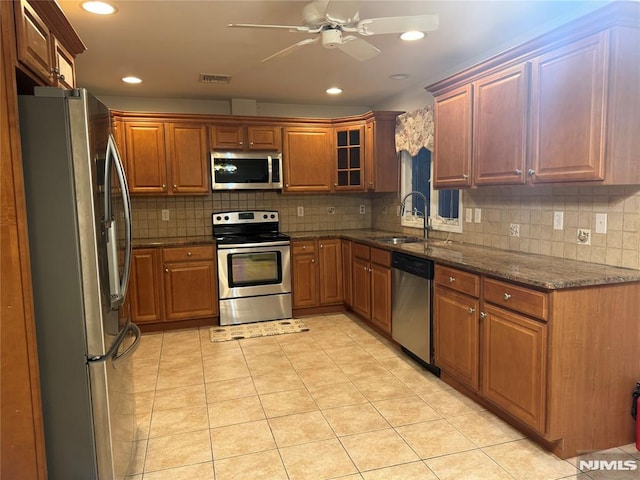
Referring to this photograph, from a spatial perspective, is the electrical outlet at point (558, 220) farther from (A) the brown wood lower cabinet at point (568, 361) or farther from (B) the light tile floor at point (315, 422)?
(B) the light tile floor at point (315, 422)

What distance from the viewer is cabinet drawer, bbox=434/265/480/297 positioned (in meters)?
2.67

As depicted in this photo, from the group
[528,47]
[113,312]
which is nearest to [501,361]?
[528,47]

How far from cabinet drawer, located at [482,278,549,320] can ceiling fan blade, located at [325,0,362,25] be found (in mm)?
1686

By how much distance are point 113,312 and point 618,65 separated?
2638 millimetres

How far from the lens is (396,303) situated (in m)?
3.72

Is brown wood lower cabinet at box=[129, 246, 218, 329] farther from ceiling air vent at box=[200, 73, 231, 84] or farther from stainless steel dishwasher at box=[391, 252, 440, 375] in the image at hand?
stainless steel dishwasher at box=[391, 252, 440, 375]

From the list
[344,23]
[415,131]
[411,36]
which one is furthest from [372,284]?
[344,23]

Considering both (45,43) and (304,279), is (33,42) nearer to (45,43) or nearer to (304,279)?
(45,43)

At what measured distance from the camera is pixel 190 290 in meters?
4.50

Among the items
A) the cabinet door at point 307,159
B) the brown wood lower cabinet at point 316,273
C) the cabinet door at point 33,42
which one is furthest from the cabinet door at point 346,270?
the cabinet door at point 33,42

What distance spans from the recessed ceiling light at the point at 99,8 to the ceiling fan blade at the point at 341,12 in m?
1.26

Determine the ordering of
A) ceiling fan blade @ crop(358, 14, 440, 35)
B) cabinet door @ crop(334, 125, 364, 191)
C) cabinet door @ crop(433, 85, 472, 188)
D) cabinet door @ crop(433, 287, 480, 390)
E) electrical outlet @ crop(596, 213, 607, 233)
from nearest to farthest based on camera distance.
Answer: ceiling fan blade @ crop(358, 14, 440, 35) → electrical outlet @ crop(596, 213, 607, 233) → cabinet door @ crop(433, 287, 480, 390) → cabinet door @ crop(433, 85, 472, 188) → cabinet door @ crop(334, 125, 364, 191)

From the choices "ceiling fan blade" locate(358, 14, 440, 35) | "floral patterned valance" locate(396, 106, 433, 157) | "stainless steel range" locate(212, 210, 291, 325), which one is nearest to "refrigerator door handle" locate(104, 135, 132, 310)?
"ceiling fan blade" locate(358, 14, 440, 35)

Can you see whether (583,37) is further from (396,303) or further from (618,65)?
(396,303)
